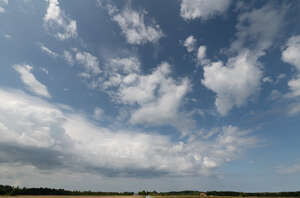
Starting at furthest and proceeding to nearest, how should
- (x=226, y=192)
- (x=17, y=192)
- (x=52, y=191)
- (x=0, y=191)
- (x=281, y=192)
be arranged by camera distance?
1. (x=226, y=192)
2. (x=281, y=192)
3. (x=52, y=191)
4. (x=17, y=192)
5. (x=0, y=191)

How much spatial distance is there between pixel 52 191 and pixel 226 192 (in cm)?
15012

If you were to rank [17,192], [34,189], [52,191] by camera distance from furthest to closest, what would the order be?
1. [52,191]
2. [34,189]
3. [17,192]

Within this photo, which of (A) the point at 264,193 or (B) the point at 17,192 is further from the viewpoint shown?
(A) the point at 264,193

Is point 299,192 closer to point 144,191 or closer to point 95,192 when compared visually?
point 144,191

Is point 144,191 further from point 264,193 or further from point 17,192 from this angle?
point 264,193

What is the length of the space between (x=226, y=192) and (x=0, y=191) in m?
173

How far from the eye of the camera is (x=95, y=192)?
540 feet

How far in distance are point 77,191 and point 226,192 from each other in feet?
440

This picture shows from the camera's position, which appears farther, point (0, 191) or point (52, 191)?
point (52, 191)

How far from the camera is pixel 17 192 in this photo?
377ft

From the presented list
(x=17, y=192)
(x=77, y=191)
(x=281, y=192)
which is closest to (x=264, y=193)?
(x=281, y=192)

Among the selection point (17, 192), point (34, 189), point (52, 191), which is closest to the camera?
point (17, 192)

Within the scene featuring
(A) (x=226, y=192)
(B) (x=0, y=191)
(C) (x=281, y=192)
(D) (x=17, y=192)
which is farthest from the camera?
(A) (x=226, y=192)

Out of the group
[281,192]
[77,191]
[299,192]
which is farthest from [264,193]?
[77,191]
